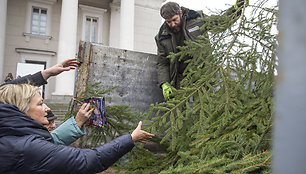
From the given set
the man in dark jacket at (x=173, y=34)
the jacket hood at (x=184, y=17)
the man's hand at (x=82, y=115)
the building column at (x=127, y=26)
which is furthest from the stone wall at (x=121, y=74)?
the building column at (x=127, y=26)

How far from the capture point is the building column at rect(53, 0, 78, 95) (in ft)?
41.7

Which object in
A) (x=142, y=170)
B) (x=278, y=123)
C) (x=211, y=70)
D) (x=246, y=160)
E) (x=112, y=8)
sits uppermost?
(x=112, y=8)

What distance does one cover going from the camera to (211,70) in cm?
223

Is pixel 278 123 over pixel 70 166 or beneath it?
over

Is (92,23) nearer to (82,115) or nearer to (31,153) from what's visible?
(82,115)

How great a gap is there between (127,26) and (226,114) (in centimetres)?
1340

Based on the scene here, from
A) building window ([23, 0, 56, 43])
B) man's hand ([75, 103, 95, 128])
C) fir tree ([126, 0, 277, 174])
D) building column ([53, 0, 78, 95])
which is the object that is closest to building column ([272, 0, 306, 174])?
fir tree ([126, 0, 277, 174])

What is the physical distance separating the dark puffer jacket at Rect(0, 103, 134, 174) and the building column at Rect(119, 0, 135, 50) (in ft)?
42.4

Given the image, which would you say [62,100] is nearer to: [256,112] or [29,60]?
[29,60]

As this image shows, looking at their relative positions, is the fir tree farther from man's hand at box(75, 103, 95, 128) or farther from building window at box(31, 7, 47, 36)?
building window at box(31, 7, 47, 36)

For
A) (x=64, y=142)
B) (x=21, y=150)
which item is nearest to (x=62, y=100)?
(x=64, y=142)

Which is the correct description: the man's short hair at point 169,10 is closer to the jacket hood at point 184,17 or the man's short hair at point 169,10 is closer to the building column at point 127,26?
the jacket hood at point 184,17

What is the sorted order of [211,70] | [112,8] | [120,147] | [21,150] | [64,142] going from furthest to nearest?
[112,8]
[211,70]
[64,142]
[120,147]
[21,150]

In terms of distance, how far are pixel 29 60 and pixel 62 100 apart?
5.42 metres
